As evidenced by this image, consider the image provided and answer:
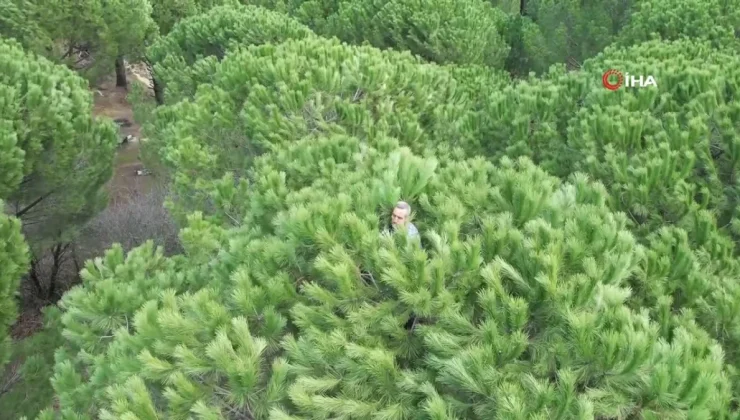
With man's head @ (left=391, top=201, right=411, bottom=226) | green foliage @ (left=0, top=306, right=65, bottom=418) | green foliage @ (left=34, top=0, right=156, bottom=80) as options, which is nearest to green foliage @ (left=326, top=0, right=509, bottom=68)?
green foliage @ (left=34, top=0, right=156, bottom=80)

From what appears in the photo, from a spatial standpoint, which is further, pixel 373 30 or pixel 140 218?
pixel 140 218

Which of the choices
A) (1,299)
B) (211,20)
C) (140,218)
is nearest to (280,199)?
(1,299)

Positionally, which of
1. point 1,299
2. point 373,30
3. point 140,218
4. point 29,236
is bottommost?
point 140,218

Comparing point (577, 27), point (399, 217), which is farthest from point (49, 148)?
point (577, 27)

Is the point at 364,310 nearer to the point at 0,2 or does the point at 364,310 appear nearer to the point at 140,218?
the point at 140,218

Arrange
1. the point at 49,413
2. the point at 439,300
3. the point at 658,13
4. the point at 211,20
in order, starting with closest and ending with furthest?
the point at 439,300, the point at 49,413, the point at 658,13, the point at 211,20

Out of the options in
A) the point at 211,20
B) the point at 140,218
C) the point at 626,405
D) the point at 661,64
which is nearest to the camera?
the point at 626,405

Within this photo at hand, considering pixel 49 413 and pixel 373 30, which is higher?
pixel 373 30
